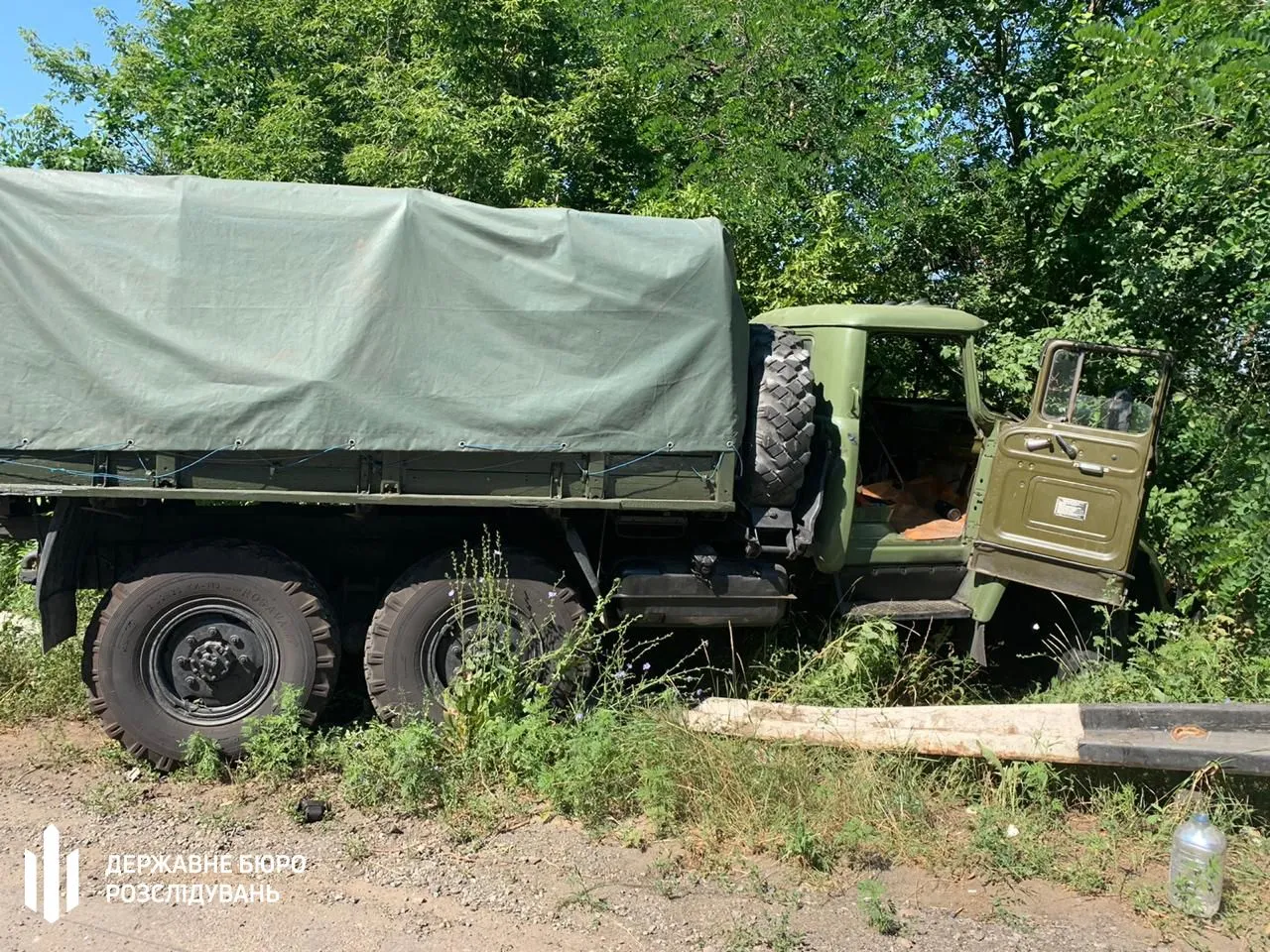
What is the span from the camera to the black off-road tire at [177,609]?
4793mm

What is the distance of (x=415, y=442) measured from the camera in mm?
4754

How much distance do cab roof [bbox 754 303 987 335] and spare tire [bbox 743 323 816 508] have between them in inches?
19.1

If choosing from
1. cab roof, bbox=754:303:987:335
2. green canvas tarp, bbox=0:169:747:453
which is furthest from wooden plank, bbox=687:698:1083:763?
cab roof, bbox=754:303:987:335

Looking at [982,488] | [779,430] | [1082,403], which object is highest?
[1082,403]

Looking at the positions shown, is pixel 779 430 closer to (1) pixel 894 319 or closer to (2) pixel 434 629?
(1) pixel 894 319

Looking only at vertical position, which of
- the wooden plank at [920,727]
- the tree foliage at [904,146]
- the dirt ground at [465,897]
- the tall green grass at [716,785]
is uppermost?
the tree foliage at [904,146]

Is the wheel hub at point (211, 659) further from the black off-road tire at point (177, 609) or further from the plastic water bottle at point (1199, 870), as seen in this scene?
the plastic water bottle at point (1199, 870)

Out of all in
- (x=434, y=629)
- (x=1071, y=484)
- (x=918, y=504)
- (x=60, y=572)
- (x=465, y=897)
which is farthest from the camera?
(x=918, y=504)

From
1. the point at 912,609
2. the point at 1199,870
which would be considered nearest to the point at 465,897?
the point at 1199,870

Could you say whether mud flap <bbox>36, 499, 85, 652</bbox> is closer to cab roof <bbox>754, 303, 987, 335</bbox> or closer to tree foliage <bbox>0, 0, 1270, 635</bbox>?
cab roof <bbox>754, 303, 987, 335</bbox>

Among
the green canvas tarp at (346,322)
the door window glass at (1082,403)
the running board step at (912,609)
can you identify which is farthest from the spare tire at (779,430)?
the door window glass at (1082,403)

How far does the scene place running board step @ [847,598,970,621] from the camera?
564 cm

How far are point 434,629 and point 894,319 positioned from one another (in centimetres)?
305

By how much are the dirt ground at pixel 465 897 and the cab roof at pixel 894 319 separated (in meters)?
2.92
